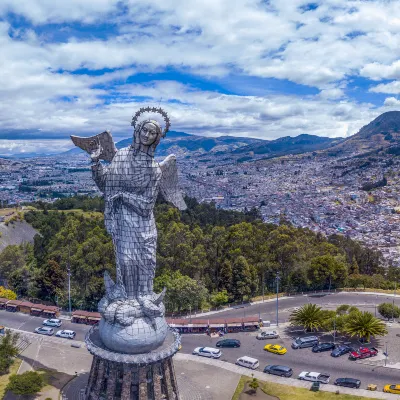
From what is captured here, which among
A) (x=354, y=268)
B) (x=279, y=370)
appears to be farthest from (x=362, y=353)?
(x=354, y=268)

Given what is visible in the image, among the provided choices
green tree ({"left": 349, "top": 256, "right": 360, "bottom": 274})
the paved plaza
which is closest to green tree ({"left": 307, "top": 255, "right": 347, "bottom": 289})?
green tree ({"left": 349, "top": 256, "right": 360, "bottom": 274})

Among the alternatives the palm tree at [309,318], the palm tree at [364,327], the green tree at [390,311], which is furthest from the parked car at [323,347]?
the green tree at [390,311]

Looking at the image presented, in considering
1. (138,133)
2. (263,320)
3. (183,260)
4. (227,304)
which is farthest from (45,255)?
(138,133)

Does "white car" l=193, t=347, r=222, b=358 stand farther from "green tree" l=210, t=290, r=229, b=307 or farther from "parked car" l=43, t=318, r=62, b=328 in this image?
"parked car" l=43, t=318, r=62, b=328

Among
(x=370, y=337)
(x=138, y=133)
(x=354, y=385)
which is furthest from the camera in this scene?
(x=370, y=337)

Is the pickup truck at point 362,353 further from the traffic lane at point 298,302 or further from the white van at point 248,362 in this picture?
the traffic lane at point 298,302

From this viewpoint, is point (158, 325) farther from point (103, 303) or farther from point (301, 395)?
point (301, 395)
